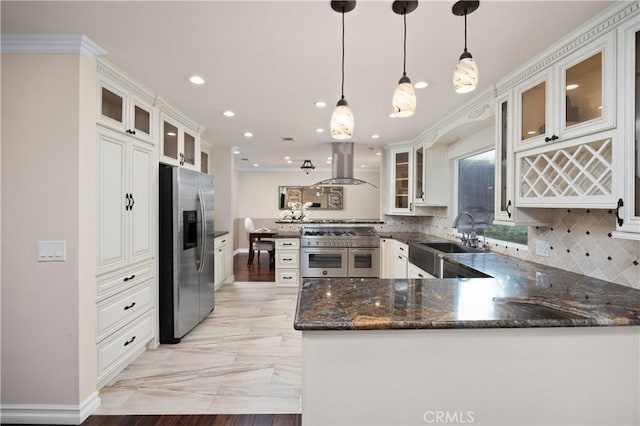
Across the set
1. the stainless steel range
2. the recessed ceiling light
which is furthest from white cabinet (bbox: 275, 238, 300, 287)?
the recessed ceiling light

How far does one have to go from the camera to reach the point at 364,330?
43.9 inches

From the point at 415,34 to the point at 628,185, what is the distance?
127cm

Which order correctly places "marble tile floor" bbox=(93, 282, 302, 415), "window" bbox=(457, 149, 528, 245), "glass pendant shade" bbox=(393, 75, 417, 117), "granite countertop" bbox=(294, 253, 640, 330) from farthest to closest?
1. "window" bbox=(457, 149, 528, 245)
2. "marble tile floor" bbox=(93, 282, 302, 415)
3. "glass pendant shade" bbox=(393, 75, 417, 117)
4. "granite countertop" bbox=(294, 253, 640, 330)

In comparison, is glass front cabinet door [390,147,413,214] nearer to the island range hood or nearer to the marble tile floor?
the island range hood

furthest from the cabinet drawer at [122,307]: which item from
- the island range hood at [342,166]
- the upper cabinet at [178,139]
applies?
the island range hood at [342,166]

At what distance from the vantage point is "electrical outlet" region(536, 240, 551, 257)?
2.25 m

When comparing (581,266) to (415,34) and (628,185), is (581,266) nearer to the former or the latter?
(628,185)

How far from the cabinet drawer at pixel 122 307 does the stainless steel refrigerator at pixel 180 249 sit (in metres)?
0.21

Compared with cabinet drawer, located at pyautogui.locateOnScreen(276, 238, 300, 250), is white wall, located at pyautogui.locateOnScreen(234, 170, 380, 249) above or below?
above

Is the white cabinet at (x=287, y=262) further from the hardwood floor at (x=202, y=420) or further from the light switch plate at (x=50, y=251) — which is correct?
the light switch plate at (x=50, y=251)

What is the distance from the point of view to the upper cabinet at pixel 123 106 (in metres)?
2.06

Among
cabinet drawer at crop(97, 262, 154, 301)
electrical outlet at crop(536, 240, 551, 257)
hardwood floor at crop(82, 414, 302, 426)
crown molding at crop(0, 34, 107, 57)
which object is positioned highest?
crown molding at crop(0, 34, 107, 57)

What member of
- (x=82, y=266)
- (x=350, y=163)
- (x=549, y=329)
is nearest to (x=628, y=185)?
(x=549, y=329)

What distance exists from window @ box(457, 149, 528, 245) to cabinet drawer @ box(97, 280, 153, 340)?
3.23 metres
